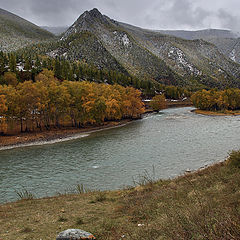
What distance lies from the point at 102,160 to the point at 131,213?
2439 cm

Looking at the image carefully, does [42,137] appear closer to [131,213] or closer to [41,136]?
[41,136]

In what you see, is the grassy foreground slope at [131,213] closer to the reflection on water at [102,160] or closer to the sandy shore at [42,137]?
the reflection on water at [102,160]

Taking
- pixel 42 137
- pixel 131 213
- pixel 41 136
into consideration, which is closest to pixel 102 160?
pixel 131 213

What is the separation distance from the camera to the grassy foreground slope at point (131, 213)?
8281mm

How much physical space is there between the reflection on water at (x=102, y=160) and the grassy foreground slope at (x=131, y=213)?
318 inches

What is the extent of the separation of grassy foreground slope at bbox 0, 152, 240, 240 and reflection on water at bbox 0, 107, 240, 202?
808 cm

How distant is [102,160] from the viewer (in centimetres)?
3662

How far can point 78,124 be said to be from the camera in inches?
3034

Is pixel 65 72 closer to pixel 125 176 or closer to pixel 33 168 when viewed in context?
pixel 33 168

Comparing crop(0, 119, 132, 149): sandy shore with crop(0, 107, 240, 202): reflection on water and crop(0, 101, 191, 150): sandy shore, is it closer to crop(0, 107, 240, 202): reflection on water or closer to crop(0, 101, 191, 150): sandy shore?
crop(0, 101, 191, 150): sandy shore

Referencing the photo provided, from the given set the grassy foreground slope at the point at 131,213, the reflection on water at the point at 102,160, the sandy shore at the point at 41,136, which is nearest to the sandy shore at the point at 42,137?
the sandy shore at the point at 41,136

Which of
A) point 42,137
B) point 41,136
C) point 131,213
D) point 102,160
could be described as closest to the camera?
point 131,213

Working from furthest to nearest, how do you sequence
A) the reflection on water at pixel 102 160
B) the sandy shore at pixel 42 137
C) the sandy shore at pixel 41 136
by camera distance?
the sandy shore at pixel 41 136 < the sandy shore at pixel 42 137 < the reflection on water at pixel 102 160

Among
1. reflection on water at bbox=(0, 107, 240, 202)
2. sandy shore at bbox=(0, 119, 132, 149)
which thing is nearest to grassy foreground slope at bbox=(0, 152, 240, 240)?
reflection on water at bbox=(0, 107, 240, 202)
